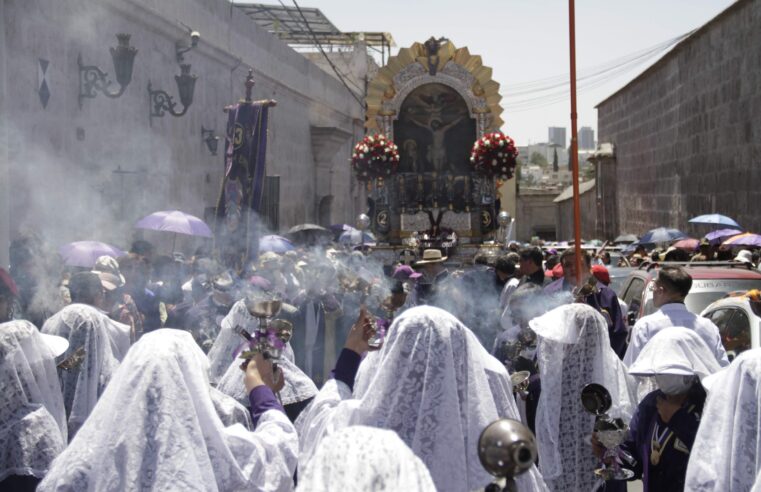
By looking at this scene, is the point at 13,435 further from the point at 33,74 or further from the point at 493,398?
the point at 33,74

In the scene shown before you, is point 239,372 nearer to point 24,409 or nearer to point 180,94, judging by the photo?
point 24,409

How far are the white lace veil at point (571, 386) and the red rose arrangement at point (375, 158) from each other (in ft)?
42.0

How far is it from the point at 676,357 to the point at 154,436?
231 cm

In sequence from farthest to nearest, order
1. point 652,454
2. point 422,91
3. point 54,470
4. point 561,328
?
point 422,91 → point 561,328 → point 652,454 → point 54,470

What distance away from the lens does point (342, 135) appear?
27.9 meters

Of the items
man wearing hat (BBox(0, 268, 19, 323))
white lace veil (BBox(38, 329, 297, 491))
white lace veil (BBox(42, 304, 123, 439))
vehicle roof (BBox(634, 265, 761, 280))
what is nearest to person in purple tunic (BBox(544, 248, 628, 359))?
vehicle roof (BBox(634, 265, 761, 280))

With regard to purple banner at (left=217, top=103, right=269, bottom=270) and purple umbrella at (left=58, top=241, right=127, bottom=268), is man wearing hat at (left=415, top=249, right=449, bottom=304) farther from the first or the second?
purple umbrella at (left=58, top=241, right=127, bottom=268)

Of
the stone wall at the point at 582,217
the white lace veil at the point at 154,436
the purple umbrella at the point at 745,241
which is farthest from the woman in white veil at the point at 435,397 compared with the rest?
the stone wall at the point at 582,217

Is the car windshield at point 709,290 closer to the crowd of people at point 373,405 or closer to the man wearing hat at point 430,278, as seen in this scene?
the man wearing hat at point 430,278

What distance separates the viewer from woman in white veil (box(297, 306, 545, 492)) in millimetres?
3596

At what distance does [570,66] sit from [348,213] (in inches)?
866

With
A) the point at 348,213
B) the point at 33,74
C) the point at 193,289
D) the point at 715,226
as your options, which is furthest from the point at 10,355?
the point at 348,213

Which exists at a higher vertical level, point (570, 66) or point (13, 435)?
point (570, 66)

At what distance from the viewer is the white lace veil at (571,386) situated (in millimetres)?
5344
